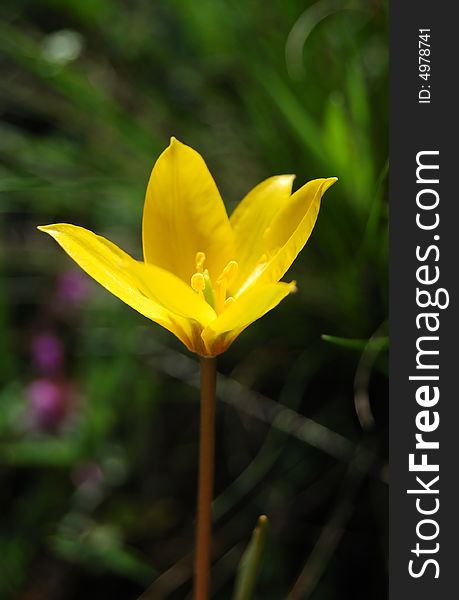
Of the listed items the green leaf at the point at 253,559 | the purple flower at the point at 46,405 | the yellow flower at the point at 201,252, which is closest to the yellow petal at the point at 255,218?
the yellow flower at the point at 201,252

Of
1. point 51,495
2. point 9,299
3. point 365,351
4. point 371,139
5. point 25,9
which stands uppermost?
point 25,9

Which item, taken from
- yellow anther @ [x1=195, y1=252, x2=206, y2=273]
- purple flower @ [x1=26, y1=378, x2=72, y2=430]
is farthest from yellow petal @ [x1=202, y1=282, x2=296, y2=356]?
purple flower @ [x1=26, y1=378, x2=72, y2=430]

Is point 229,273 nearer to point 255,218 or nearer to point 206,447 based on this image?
point 255,218

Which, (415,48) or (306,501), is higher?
(415,48)

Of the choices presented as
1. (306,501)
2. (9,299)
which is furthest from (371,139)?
(9,299)

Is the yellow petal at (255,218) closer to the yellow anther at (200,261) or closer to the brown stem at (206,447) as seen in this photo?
the yellow anther at (200,261)

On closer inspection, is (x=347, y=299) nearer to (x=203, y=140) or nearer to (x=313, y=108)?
(x=313, y=108)

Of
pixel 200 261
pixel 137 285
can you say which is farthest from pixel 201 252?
pixel 137 285

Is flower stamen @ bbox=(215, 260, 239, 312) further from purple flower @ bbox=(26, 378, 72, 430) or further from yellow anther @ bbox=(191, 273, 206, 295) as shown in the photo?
purple flower @ bbox=(26, 378, 72, 430)

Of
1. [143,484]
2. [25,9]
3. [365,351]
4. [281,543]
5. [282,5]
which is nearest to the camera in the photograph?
[365,351]
